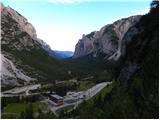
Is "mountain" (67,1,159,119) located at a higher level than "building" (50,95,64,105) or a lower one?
higher

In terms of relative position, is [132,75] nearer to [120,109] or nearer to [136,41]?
[136,41]

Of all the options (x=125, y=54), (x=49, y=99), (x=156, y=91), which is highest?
(x=125, y=54)

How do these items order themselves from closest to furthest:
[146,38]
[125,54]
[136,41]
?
[146,38] → [136,41] → [125,54]

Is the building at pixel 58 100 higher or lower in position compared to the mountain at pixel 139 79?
lower

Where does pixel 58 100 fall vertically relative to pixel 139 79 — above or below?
below

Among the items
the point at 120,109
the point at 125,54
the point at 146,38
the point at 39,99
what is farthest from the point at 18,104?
the point at 120,109

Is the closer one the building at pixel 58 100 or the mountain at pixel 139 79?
the mountain at pixel 139 79

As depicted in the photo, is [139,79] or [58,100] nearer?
[139,79]

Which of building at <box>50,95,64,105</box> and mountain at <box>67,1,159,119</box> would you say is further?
building at <box>50,95,64,105</box>
